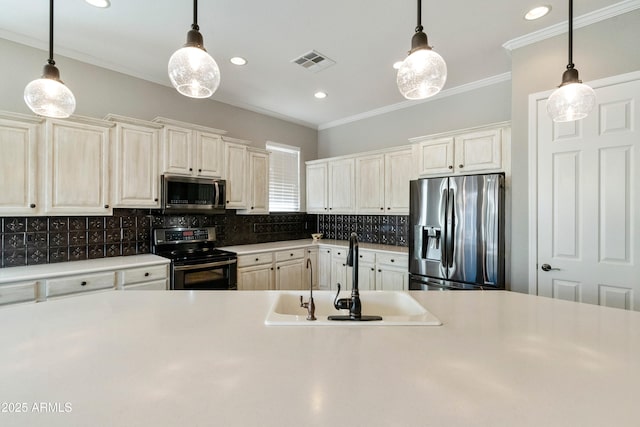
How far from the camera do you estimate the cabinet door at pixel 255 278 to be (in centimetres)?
351

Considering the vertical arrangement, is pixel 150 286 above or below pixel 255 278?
above

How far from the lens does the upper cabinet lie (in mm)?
2766

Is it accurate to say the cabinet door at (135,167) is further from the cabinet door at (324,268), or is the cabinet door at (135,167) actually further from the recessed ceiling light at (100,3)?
the cabinet door at (324,268)

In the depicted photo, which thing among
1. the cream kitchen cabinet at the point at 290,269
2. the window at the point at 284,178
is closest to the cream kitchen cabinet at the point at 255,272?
the cream kitchen cabinet at the point at 290,269

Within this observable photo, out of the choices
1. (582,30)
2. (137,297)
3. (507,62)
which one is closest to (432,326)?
(137,297)

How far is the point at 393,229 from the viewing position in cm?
414

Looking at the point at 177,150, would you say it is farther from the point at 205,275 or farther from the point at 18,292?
the point at 18,292

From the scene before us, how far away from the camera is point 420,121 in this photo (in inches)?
155

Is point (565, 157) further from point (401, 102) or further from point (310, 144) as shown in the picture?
point (310, 144)

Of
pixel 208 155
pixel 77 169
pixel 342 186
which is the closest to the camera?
pixel 77 169

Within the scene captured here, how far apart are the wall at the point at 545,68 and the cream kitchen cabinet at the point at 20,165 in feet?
13.4

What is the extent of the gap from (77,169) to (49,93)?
53.4 inches

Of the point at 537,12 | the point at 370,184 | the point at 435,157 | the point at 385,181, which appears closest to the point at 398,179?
the point at 385,181

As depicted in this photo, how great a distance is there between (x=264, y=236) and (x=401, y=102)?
279cm
